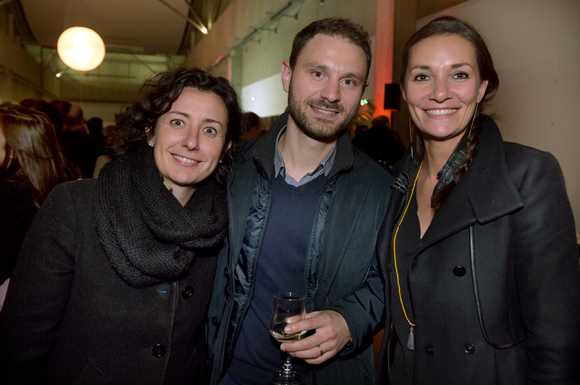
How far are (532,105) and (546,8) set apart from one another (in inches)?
35.4

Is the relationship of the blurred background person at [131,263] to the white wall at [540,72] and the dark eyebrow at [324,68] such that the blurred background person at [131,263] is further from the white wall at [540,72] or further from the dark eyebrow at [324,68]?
the white wall at [540,72]

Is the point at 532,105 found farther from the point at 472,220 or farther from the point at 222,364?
the point at 222,364

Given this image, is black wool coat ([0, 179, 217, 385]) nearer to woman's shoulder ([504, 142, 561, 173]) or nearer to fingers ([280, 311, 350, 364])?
fingers ([280, 311, 350, 364])

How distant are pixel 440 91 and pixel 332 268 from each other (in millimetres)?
869

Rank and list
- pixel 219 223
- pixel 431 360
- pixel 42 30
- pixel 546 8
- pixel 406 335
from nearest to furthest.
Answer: pixel 431 360
pixel 406 335
pixel 219 223
pixel 546 8
pixel 42 30

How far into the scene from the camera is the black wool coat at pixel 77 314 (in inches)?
58.2

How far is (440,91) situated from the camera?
1601 mm

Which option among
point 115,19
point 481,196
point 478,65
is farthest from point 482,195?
point 115,19

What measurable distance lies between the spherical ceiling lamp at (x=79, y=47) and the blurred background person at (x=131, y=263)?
648cm

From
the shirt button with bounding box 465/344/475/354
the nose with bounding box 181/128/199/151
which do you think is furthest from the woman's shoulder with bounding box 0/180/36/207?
the shirt button with bounding box 465/344/475/354

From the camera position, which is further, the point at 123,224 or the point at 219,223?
the point at 219,223

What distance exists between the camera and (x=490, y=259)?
141cm

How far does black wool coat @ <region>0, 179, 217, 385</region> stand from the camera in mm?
1478

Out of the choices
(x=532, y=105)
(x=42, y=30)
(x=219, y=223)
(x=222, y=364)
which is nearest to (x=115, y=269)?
(x=219, y=223)
